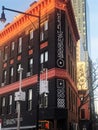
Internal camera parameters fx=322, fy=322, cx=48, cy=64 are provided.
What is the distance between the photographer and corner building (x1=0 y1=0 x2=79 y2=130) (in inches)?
1340

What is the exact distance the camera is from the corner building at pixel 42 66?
112 feet

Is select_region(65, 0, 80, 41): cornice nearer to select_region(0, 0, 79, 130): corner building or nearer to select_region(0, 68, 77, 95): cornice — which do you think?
select_region(0, 0, 79, 130): corner building

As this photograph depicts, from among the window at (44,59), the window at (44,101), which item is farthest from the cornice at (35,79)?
the window at (44,101)

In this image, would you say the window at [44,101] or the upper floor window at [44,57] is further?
the upper floor window at [44,57]

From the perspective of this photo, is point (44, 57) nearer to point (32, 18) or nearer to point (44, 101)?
point (44, 101)

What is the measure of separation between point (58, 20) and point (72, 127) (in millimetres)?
12310

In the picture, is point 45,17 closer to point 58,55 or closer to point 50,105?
point 58,55

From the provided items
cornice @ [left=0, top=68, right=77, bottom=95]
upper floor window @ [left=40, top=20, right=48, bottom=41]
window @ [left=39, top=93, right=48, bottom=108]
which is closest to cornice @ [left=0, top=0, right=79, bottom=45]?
upper floor window @ [left=40, top=20, right=48, bottom=41]

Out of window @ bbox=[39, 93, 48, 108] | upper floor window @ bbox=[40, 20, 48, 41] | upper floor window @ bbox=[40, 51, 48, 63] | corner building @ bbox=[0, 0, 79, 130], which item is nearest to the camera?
corner building @ bbox=[0, 0, 79, 130]

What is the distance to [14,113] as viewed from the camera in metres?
41.1

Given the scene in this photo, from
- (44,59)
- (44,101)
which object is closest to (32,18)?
(44,59)

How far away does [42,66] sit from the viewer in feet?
121

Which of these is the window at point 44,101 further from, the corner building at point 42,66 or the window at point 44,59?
the window at point 44,59

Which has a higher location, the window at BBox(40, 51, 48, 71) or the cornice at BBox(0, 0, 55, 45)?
the cornice at BBox(0, 0, 55, 45)
